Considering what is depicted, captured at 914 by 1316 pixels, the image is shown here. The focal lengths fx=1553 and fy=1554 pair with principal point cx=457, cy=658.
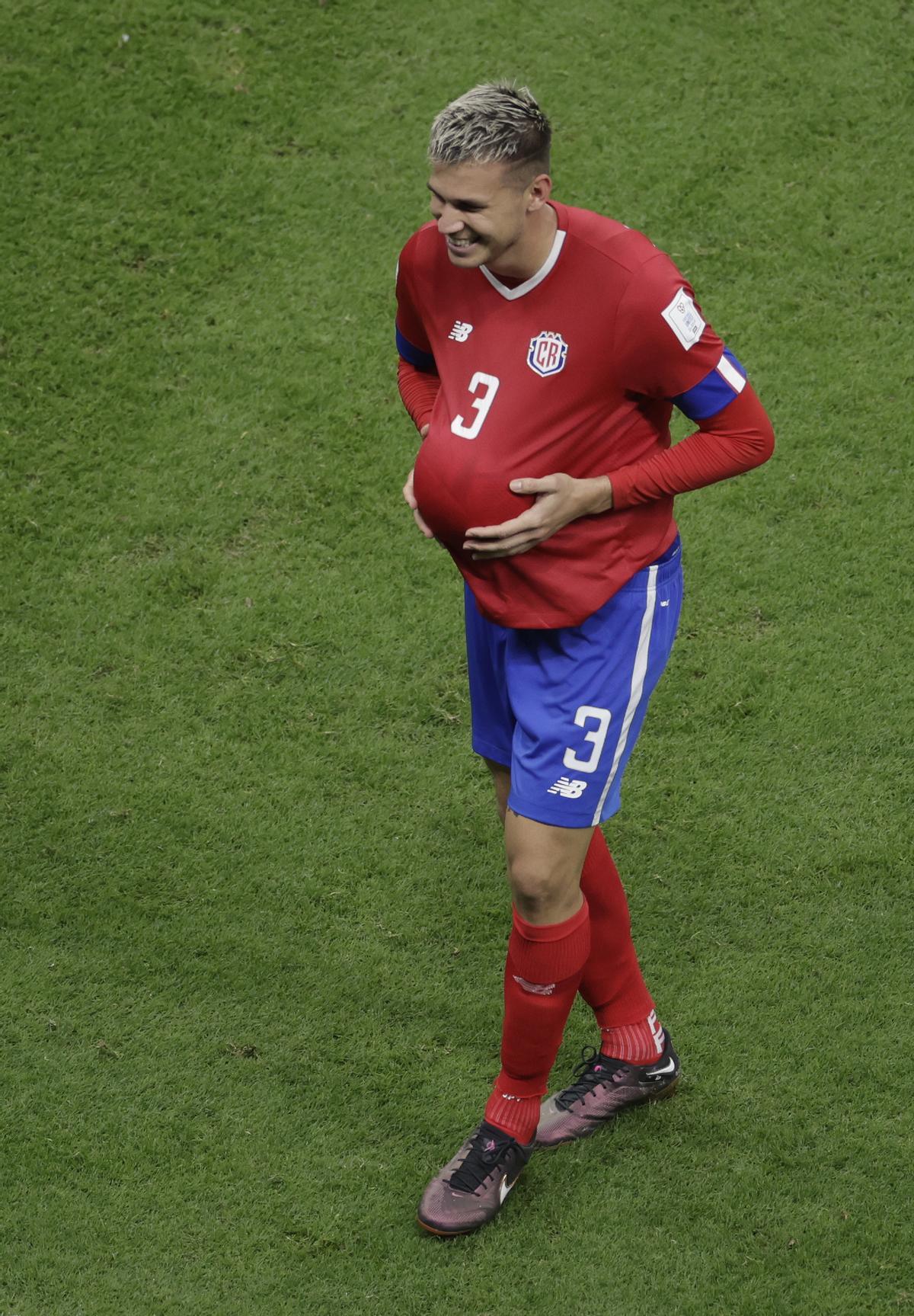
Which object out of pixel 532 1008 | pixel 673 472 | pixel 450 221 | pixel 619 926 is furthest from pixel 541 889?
pixel 450 221

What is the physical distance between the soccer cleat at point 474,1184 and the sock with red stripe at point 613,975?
A: 1.14 ft

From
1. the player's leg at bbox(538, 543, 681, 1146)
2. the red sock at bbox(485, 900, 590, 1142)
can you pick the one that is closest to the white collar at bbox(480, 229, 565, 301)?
the player's leg at bbox(538, 543, 681, 1146)

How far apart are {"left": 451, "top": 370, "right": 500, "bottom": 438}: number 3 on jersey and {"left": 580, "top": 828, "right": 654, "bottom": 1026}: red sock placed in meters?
0.93

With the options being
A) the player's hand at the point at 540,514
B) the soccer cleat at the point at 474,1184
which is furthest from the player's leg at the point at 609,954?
the player's hand at the point at 540,514

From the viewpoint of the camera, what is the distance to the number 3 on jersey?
2.90 meters

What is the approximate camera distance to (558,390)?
286 cm

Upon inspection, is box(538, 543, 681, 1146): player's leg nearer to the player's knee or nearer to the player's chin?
the player's knee

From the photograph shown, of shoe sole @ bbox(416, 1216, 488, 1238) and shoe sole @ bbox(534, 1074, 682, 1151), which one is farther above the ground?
shoe sole @ bbox(534, 1074, 682, 1151)

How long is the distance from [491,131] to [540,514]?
68cm

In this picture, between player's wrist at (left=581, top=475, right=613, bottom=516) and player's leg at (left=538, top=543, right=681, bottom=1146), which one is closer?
player's wrist at (left=581, top=475, right=613, bottom=516)

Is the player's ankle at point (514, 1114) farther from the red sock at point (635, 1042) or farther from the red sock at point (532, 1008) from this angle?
the red sock at point (635, 1042)

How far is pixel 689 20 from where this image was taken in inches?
252

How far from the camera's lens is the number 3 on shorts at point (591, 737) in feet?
10.00

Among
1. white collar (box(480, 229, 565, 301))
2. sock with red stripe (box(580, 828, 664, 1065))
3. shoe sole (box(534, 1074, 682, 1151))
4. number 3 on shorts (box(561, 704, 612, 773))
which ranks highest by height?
white collar (box(480, 229, 565, 301))
